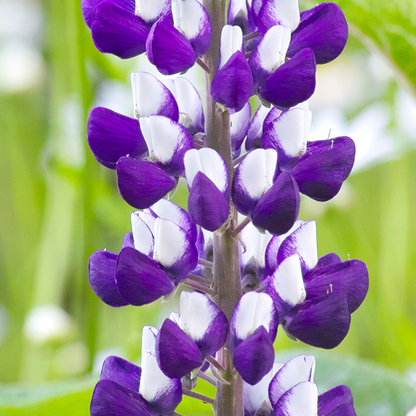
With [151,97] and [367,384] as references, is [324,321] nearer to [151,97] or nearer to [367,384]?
[151,97]

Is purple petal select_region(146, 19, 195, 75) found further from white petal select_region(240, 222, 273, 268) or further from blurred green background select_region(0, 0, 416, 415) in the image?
blurred green background select_region(0, 0, 416, 415)

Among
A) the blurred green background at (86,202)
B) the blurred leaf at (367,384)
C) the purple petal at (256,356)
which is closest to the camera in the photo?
the purple petal at (256,356)

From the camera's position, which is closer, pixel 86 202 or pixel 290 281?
pixel 290 281

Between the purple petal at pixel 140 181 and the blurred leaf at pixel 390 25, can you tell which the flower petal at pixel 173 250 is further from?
the blurred leaf at pixel 390 25

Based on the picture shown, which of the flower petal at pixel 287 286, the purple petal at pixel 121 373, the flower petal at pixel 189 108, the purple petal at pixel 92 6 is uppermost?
the purple petal at pixel 92 6

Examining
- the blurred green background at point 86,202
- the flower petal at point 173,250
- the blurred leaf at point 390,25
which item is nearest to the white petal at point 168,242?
the flower petal at point 173,250

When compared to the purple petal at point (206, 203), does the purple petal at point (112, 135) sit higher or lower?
higher

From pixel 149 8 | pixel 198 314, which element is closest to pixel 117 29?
pixel 149 8
